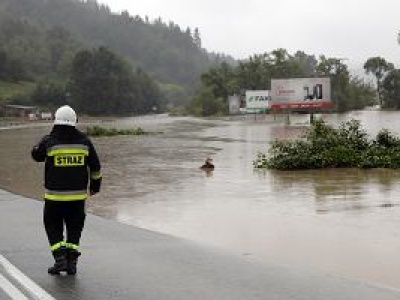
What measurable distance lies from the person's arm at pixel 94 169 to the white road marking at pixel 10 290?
133cm

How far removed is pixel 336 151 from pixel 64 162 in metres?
15.0

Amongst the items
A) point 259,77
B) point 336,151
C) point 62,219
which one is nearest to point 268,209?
point 62,219

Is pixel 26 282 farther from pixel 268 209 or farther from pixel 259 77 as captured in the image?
pixel 259 77

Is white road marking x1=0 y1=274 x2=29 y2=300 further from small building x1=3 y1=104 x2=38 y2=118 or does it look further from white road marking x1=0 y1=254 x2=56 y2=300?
small building x1=3 y1=104 x2=38 y2=118

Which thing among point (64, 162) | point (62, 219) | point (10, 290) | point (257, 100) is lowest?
point (10, 290)

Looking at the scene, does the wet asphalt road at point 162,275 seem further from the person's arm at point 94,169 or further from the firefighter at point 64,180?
the person's arm at point 94,169

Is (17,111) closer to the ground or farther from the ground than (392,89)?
closer to the ground

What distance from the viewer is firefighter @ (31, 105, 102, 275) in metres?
7.68

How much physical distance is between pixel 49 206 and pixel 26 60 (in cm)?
18165

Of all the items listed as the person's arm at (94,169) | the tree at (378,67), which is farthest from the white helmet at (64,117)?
the tree at (378,67)

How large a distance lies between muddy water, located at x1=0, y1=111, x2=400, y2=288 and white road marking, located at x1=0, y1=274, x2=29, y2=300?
10.5 ft

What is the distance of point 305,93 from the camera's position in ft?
215

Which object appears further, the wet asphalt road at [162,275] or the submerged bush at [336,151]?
the submerged bush at [336,151]

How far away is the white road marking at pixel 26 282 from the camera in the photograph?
6.99 meters
